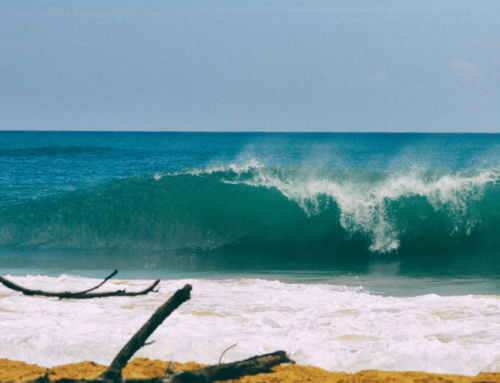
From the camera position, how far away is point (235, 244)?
1239 centimetres

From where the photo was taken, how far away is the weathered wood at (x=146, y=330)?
1519 mm

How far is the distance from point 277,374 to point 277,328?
4.22 feet

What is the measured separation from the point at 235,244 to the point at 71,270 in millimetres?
4563

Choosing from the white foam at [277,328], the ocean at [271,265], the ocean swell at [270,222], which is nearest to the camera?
the white foam at [277,328]

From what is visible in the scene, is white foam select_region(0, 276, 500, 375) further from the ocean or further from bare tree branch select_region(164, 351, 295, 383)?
bare tree branch select_region(164, 351, 295, 383)

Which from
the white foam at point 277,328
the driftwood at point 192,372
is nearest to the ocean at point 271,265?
the white foam at point 277,328

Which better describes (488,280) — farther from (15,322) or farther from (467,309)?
(15,322)

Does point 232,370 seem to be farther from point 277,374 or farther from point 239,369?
point 277,374

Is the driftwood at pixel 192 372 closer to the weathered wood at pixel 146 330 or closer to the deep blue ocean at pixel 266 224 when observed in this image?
the weathered wood at pixel 146 330

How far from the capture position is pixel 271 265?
32.8ft

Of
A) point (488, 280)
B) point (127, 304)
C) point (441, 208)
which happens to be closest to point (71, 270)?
point (127, 304)

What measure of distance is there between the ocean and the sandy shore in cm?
18

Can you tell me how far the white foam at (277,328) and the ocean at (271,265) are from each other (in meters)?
0.02

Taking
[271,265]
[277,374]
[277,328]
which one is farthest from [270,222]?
[277,374]
